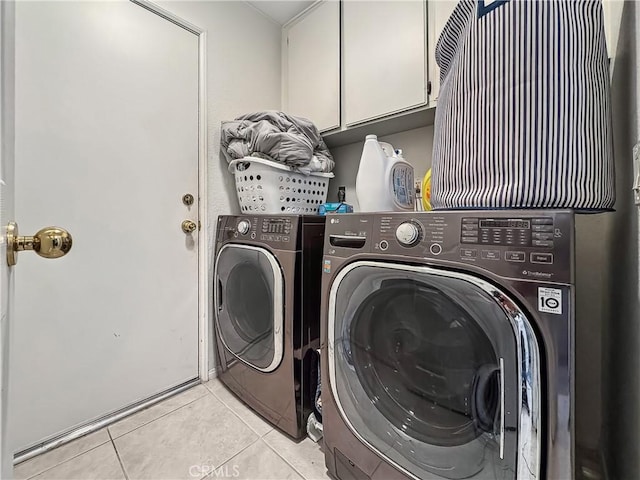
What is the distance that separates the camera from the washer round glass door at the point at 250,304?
1.20 m

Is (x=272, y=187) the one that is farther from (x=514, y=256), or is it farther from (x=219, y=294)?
(x=514, y=256)

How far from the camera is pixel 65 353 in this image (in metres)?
1.18

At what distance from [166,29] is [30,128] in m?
0.83

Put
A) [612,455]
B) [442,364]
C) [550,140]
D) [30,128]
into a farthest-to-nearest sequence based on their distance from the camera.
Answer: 1. [30,128]
2. [612,455]
3. [442,364]
4. [550,140]

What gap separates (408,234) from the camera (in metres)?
0.75

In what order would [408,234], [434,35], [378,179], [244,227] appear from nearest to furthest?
[408,234] → [378,179] → [434,35] → [244,227]

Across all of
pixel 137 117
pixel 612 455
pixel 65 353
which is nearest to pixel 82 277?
pixel 65 353

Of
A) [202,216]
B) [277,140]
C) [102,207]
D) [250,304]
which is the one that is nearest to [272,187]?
[277,140]

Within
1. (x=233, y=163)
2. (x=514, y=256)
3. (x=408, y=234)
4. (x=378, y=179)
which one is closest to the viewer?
(x=514, y=256)

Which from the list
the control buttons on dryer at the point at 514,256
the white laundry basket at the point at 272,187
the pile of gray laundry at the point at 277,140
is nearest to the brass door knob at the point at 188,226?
the white laundry basket at the point at 272,187

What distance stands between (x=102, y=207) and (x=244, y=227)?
0.63 metres

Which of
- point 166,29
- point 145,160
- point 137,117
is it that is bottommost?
point 145,160

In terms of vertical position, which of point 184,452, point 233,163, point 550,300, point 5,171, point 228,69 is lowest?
point 184,452

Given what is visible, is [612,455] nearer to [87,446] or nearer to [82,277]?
[87,446]
